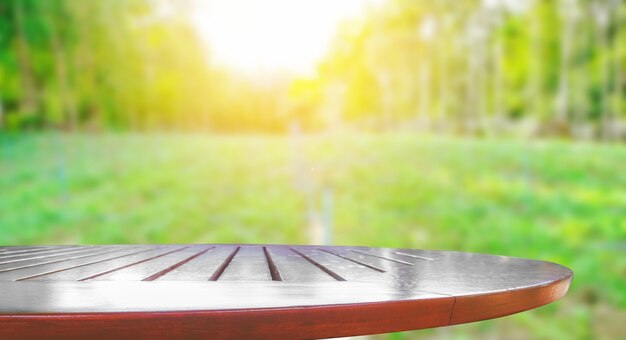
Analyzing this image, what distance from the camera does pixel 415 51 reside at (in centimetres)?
847

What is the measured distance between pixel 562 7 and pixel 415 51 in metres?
2.06

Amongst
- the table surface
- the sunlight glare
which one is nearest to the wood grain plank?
the table surface

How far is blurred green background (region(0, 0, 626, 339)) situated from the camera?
436cm

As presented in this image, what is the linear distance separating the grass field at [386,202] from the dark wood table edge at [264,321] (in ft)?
7.67

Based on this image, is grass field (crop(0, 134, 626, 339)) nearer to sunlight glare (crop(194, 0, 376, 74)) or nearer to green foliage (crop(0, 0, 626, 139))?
green foliage (crop(0, 0, 626, 139))

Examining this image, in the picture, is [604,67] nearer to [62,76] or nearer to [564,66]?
[564,66]

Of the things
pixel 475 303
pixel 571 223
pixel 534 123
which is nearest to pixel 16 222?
pixel 571 223

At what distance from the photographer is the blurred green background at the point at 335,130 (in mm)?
4355

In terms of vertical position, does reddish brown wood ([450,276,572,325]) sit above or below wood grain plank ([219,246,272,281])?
below

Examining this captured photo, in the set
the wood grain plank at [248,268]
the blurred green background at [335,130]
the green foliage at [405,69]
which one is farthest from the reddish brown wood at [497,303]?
the green foliage at [405,69]

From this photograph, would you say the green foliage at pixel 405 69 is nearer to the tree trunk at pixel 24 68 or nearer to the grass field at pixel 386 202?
the tree trunk at pixel 24 68

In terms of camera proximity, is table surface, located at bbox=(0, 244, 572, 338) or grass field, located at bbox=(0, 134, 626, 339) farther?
grass field, located at bbox=(0, 134, 626, 339)

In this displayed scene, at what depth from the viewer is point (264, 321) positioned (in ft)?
1.56

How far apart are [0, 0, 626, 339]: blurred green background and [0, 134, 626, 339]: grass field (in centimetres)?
2
